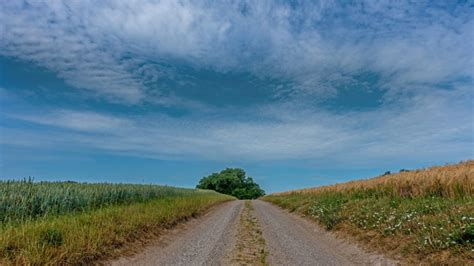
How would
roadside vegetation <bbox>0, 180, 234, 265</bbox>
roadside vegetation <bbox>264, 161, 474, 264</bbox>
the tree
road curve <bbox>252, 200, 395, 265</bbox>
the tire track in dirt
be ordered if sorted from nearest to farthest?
roadside vegetation <bbox>0, 180, 234, 265</bbox> < roadside vegetation <bbox>264, 161, 474, 264</bbox> < the tire track in dirt < road curve <bbox>252, 200, 395, 265</bbox> < the tree

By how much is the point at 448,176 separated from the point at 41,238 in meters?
14.4

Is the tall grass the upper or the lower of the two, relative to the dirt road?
upper

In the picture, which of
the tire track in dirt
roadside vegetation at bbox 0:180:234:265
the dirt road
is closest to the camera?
roadside vegetation at bbox 0:180:234:265

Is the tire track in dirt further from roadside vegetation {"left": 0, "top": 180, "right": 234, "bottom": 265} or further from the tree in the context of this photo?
the tree

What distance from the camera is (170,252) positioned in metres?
9.76

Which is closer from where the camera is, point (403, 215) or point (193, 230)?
point (403, 215)

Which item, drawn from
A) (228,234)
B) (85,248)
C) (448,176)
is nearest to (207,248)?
(228,234)

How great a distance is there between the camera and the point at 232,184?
361 ft

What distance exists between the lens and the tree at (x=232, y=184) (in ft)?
357

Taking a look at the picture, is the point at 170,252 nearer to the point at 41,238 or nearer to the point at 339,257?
the point at 41,238

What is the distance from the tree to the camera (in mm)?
108750

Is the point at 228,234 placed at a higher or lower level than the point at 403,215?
lower

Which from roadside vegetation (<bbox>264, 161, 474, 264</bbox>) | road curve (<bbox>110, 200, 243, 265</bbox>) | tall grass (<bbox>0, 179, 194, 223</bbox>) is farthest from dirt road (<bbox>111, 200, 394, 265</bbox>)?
tall grass (<bbox>0, 179, 194, 223</bbox>)

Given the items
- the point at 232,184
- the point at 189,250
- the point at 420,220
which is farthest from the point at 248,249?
the point at 232,184
